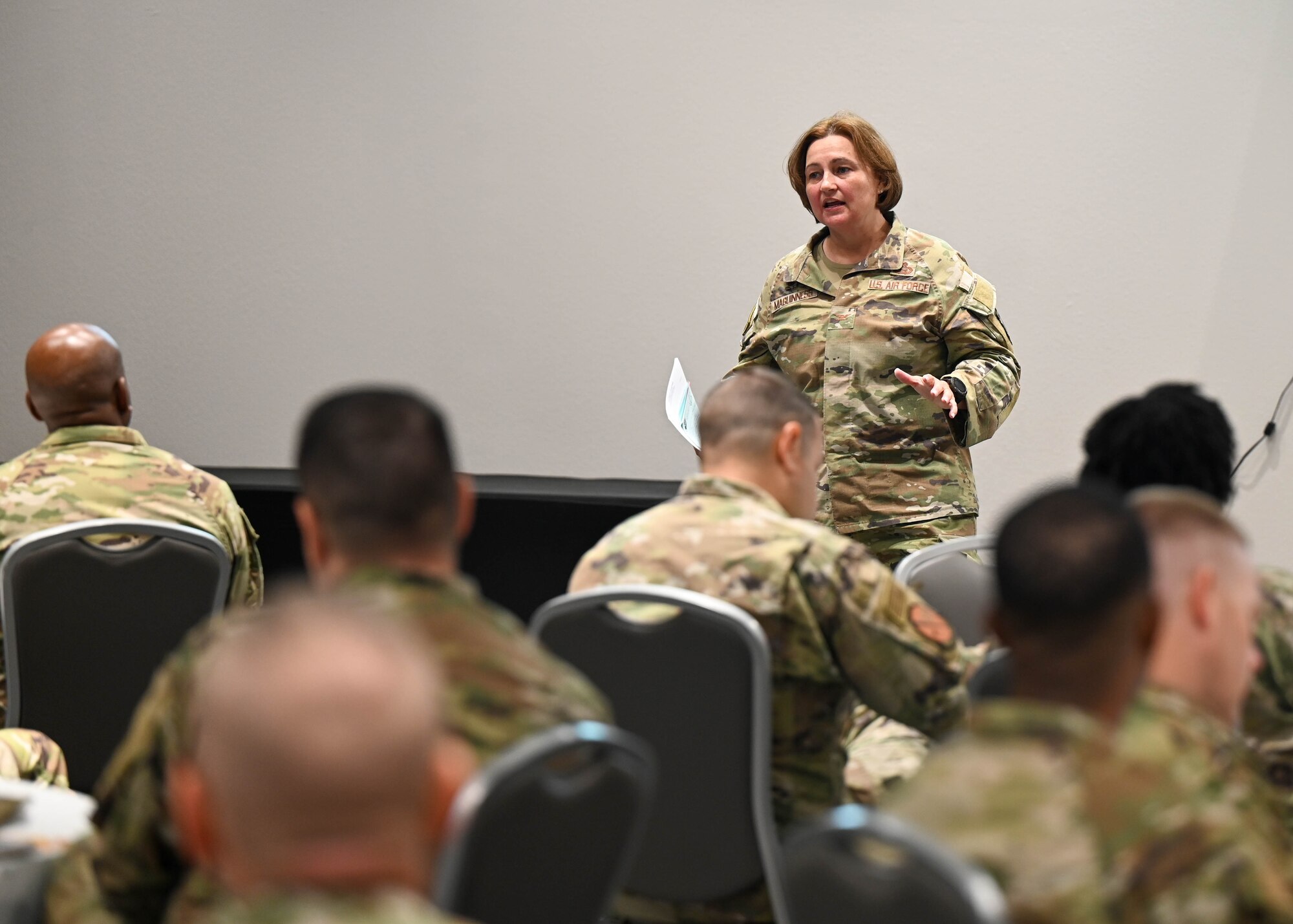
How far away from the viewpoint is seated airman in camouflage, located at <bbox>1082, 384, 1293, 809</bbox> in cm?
168

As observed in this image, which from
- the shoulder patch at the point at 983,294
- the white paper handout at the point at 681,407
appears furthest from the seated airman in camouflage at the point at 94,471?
the shoulder patch at the point at 983,294

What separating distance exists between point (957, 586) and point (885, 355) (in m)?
0.95

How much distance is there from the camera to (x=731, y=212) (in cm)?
458

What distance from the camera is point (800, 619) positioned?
5.98 ft

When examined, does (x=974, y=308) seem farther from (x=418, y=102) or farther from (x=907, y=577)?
(x=418, y=102)

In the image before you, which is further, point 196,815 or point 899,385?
point 899,385

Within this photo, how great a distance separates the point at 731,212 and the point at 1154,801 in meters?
3.66

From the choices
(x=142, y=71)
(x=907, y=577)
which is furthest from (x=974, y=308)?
(x=142, y=71)

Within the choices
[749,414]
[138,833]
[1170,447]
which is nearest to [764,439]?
[749,414]

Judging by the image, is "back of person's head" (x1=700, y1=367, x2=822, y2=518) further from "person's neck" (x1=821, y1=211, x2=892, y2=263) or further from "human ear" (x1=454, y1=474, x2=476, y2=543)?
"person's neck" (x1=821, y1=211, x2=892, y2=263)

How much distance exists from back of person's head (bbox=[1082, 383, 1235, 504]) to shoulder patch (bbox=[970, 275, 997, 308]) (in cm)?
123

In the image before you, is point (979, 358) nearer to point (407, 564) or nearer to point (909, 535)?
point (909, 535)

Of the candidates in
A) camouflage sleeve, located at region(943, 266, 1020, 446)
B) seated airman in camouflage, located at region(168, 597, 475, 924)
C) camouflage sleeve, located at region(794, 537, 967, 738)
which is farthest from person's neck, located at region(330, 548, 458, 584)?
camouflage sleeve, located at region(943, 266, 1020, 446)

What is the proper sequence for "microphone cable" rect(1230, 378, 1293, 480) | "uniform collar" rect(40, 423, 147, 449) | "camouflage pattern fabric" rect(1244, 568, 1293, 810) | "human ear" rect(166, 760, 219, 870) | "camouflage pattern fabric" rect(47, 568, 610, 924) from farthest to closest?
"microphone cable" rect(1230, 378, 1293, 480), "uniform collar" rect(40, 423, 147, 449), "camouflage pattern fabric" rect(1244, 568, 1293, 810), "camouflage pattern fabric" rect(47, 568, 610, 924), "human ear" rect(166, 760, 219, 870)
